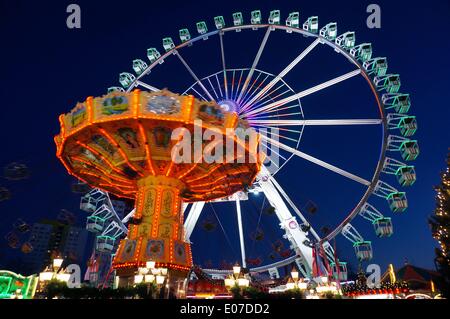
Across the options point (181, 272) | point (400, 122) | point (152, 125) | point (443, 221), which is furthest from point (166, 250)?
point (400, 122)

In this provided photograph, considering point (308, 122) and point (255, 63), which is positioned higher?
point (255, 63)

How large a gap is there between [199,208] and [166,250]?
27.3 ft

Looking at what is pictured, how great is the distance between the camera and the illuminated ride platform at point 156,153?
47.8ft

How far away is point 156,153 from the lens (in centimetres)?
1652

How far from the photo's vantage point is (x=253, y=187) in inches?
942

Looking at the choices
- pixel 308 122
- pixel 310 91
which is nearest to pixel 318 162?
pixel 308 122

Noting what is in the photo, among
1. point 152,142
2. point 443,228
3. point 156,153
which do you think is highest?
point 152,142

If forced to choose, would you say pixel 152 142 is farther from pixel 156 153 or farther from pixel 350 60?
pixel 350 60

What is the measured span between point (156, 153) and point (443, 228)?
1317 centimetres

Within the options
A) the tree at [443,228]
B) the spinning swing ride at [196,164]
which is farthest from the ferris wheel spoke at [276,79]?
the tree at [443,228]

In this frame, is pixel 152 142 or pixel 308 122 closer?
pixel 152 142

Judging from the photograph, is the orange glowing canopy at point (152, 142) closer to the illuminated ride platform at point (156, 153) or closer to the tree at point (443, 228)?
the illuminated ride platform at point (156, 153)

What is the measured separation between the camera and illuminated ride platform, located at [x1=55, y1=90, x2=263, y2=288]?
1455cm

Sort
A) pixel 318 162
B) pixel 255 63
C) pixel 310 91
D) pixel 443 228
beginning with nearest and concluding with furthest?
pixel 443 228 < pixel 318 162 < pixel 310 91 < pixel 255 63
